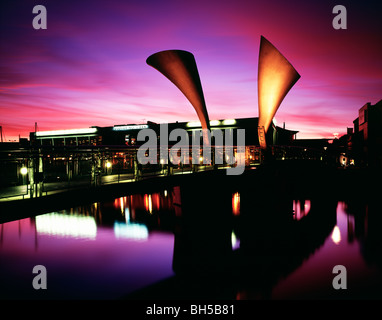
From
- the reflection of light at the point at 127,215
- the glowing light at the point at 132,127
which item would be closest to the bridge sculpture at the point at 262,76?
the reflection of light at the point at 127,215

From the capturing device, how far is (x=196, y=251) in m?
7.34

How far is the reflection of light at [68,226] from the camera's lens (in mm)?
11312

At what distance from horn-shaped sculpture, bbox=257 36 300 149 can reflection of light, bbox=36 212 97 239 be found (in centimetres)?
931

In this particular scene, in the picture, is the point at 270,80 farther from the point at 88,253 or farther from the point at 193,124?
the point at 193,124

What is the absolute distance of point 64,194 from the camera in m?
4.93

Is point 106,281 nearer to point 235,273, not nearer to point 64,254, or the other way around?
point 64,254

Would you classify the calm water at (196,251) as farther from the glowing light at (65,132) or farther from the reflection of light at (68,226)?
the glowing light at (65,132)

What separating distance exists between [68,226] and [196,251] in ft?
26.0

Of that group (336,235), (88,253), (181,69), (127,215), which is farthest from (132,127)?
(336,235)

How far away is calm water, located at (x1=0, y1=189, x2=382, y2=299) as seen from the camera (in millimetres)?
7332

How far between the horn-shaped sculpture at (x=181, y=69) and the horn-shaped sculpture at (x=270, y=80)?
382cm

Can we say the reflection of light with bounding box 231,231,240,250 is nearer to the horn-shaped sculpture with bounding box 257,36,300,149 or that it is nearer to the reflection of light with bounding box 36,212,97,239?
the horn-shaped sculpture with bounding box 257,36,300,149

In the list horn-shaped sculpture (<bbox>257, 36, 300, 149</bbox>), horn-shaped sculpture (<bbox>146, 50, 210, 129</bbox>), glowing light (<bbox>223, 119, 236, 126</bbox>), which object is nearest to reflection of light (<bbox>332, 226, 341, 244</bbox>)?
horn-shaped sculpture (<bbox>257, 36, 300, 149</bbox>)

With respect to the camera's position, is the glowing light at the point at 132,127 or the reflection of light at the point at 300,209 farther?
the glowing light at the point at 132,127
